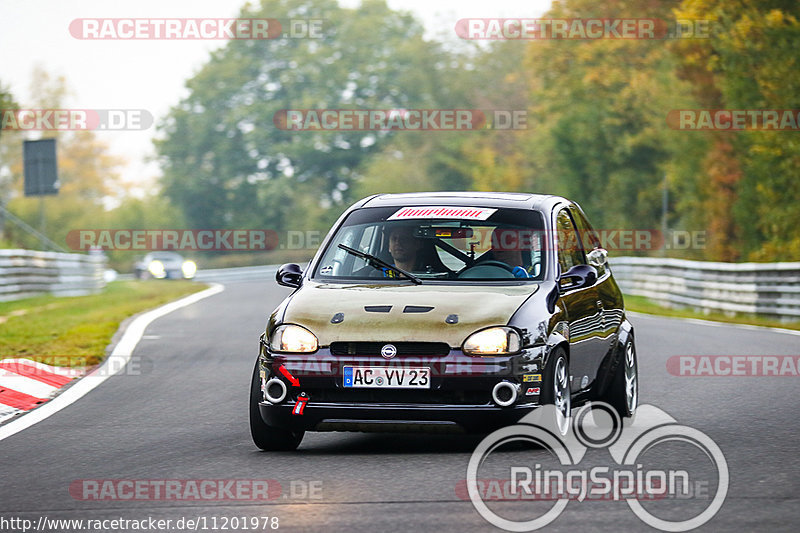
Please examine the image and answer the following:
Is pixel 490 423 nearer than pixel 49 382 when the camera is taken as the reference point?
Yes

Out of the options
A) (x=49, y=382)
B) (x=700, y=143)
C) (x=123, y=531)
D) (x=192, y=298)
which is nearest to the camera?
(x=123, y=531)

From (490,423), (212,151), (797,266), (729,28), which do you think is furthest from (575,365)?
(212,151)

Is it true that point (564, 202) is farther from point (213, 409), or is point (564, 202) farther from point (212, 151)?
Answer: point (212, 151)

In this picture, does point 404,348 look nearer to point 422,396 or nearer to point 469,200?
point 422,396

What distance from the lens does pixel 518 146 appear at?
243 ft

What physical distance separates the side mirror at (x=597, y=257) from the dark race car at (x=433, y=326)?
498mm

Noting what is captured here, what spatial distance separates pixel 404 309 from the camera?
324 inches

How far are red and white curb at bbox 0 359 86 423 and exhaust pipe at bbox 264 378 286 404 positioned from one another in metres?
2.87

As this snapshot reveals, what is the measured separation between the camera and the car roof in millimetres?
9547

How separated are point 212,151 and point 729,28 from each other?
52.5m

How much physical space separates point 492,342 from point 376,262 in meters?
1.46

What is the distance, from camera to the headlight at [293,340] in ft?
26.9
